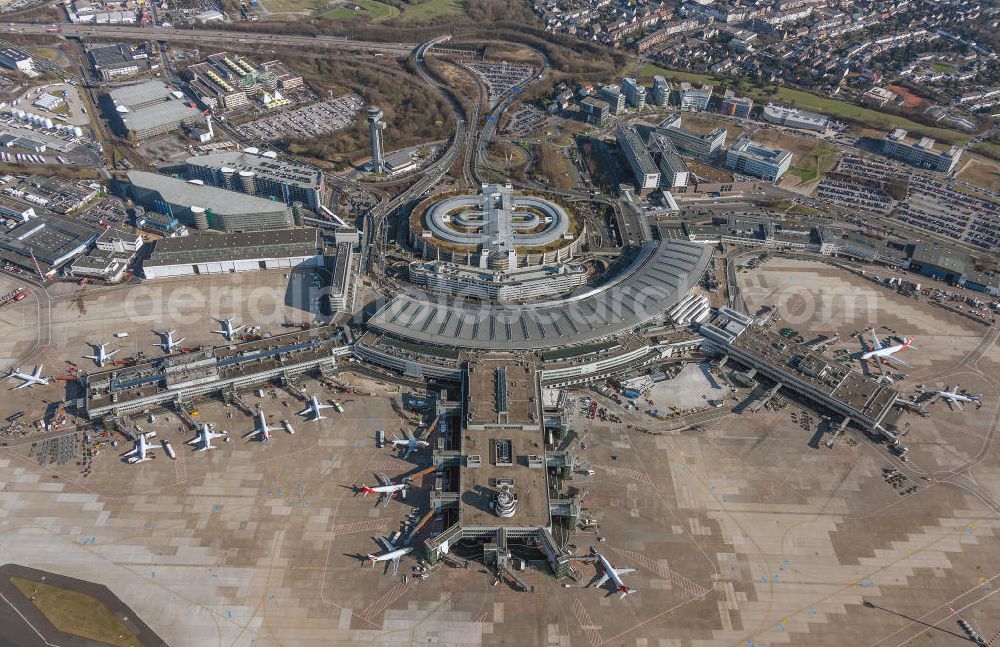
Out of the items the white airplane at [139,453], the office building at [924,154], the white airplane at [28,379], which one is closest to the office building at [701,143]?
the office building at [924,154]

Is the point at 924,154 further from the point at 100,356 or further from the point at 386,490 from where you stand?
the point at 100,356

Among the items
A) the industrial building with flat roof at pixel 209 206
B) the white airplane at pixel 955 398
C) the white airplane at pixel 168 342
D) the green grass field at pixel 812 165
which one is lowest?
the white airplane at pixel 168 342

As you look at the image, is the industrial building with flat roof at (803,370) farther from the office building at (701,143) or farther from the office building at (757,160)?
the office building at (701,143)

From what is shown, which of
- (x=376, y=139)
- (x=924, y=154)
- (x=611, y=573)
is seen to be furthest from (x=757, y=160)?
(x=611, y=573)

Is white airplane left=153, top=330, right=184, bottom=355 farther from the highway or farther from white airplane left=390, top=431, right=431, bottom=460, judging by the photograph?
white airplane left=390, top=431, right=431, bottom=460

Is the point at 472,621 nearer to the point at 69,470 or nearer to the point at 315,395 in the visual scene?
the point at 315,395

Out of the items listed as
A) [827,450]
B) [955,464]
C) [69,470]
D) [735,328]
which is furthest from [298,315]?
[955,464]
